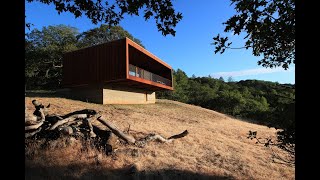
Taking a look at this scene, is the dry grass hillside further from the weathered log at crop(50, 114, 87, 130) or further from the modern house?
the modern house

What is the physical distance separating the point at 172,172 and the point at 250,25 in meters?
6.40

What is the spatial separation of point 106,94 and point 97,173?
63.1 ft

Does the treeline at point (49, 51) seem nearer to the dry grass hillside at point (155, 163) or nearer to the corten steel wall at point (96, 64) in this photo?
the corten steel wall at point (96, 64)

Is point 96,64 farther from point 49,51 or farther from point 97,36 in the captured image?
point 97,36

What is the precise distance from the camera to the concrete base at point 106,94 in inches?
1049

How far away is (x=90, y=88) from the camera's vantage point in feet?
90.7

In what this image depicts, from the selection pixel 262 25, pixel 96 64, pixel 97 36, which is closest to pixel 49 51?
pixel 97 36

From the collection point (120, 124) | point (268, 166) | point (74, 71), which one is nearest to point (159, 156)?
point (268, 166)

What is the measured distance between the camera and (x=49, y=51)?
40.5m

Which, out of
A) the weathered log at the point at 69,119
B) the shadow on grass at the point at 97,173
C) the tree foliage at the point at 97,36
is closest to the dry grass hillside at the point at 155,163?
the shadow on grass at the point at 97,173

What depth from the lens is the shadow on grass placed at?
279 inches

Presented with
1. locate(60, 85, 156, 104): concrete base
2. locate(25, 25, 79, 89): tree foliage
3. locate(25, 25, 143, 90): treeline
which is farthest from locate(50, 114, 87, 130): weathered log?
locate(25, 25, 79, 89): tree foliage

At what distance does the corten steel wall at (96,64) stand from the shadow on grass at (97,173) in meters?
16.4

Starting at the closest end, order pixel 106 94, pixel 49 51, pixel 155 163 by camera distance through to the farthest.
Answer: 1. pixel 155 163
2. pixel 106 94
3. pixel 49 51
